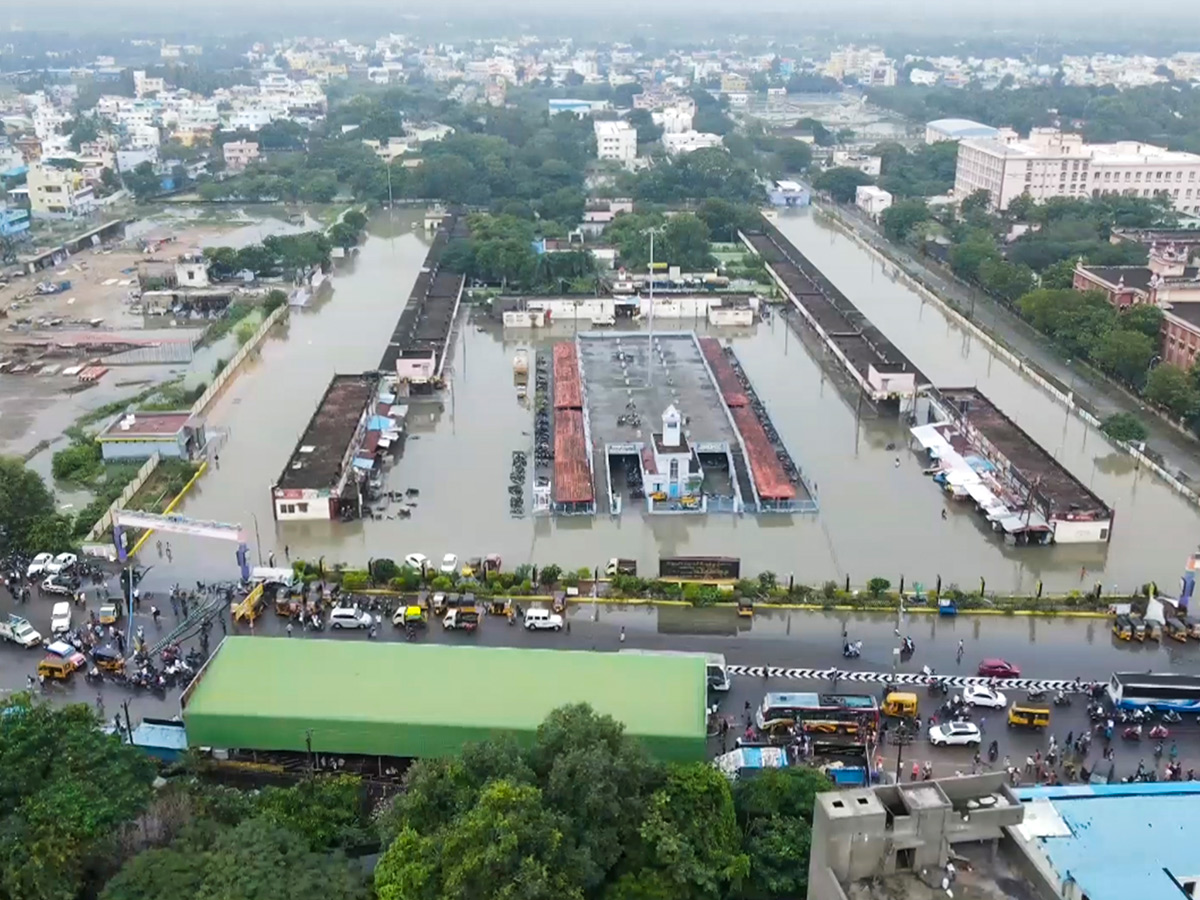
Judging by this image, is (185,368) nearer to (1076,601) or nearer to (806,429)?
(806,429)

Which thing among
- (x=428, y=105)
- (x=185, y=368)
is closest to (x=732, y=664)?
(x=185, y=368)

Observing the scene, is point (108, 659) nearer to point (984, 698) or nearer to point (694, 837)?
point (694, 837)

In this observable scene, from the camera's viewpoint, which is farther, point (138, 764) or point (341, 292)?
point (341, 292)

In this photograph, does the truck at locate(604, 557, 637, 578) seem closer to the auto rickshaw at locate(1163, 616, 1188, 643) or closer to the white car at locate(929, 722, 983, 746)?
the white car at locate(929, 722, 983, 746)

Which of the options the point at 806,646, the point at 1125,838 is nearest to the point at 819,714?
the point at 806,646

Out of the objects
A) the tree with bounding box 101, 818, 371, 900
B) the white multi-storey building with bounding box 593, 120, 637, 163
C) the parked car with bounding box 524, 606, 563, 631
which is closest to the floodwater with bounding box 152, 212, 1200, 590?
the parked car with bounding box 524, 606, 563, 631

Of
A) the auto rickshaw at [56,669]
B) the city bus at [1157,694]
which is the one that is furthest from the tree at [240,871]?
the city bus at [1157,694]

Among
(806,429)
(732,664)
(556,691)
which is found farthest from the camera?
(806,429)
